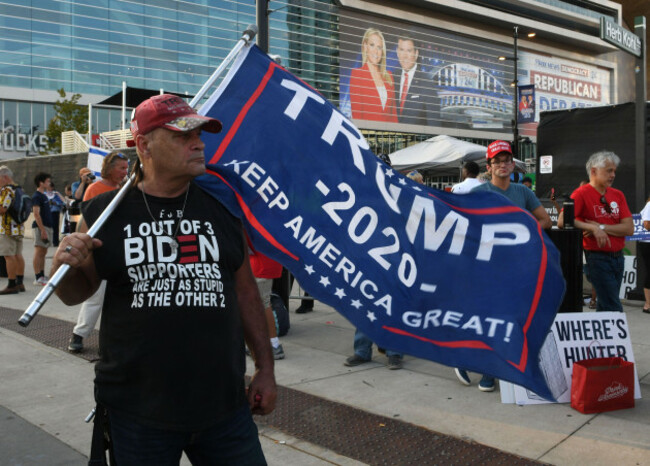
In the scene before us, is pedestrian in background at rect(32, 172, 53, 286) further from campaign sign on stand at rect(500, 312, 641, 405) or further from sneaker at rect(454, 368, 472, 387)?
campaign sign on stand at rect(500, 312, 641, 405)

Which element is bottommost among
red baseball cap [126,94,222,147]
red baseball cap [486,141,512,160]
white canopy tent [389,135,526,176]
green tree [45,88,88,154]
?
red baseball cap [126,94,222,147]

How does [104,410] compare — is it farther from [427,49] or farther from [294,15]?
[427,49]

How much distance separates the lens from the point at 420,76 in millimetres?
64438

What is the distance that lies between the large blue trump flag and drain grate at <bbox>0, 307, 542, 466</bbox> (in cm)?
134

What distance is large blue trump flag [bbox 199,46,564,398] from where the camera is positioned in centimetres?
257

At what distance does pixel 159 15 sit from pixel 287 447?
50.5m

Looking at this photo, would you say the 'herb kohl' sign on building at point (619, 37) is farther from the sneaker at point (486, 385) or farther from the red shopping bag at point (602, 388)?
the sneaker at point (486, 385)

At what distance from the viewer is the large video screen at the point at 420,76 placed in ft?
198

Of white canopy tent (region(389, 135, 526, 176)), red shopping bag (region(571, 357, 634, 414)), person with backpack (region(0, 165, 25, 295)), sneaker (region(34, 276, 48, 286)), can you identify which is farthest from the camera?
white canopy tent (region(389, 135, 526, 176))

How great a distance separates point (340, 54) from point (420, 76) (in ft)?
32.9

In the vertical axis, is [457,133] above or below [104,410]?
above

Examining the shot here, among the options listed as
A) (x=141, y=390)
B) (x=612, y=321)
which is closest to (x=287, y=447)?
(x=141, y=390)

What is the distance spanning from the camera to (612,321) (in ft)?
16.1

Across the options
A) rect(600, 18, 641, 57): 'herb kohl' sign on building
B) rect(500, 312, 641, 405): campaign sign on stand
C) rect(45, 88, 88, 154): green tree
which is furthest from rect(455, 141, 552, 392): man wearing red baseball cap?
rect(45, 88, 88, 154): green tree
